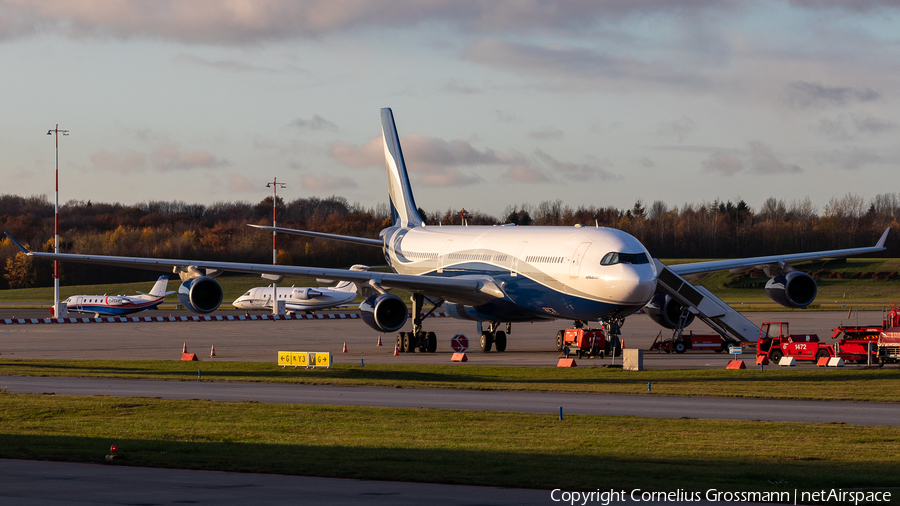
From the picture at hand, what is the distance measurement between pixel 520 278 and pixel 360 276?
6.26 meters

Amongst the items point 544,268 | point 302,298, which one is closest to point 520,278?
point 544,268

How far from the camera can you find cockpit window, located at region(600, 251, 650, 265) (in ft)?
114

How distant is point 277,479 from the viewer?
1415 centimetres

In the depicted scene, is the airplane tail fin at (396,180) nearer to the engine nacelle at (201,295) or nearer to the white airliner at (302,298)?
the engine nacelle at (201,295)

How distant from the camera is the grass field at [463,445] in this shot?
1450cm

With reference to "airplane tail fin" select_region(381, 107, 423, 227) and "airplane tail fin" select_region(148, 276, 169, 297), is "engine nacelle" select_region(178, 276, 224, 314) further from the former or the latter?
"airplane tail fin" select_region(148, 276, 169, 297)

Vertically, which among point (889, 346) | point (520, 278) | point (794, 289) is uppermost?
point (520, 278)

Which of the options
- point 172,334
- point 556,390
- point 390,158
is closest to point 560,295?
point 556,390

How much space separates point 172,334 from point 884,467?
49211 millimetres

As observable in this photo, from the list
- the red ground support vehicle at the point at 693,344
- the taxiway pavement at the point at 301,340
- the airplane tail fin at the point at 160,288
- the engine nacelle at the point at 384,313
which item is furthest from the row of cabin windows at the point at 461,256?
the airplane tail fin at the point at 160,288

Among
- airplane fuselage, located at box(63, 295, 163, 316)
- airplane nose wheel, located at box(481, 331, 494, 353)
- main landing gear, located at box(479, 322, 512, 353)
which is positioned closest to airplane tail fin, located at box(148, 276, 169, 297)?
airplane fuselage, located at box(63, 295, 163, 316)

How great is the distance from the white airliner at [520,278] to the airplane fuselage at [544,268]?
4 centimetres

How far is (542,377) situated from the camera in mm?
32188

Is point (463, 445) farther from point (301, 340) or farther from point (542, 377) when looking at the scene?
point (301, 340)
